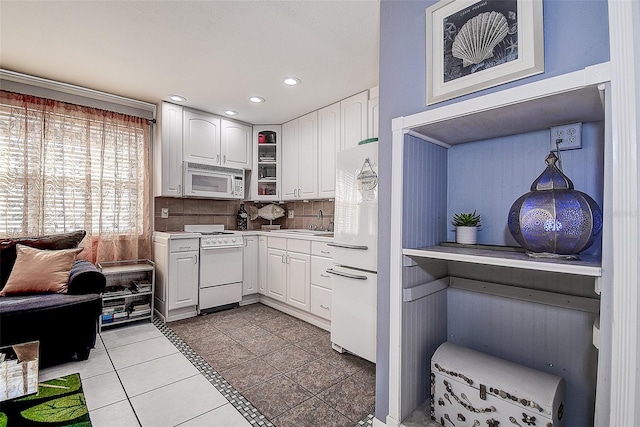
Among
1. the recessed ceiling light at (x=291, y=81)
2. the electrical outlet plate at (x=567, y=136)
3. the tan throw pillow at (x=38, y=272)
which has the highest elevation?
the recessed ceiling light at (x=291, y=81)

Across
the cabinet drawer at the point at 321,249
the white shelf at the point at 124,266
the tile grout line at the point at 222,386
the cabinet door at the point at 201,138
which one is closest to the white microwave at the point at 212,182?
the cabinet door at the point at 201,138

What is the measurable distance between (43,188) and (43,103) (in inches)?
32.5

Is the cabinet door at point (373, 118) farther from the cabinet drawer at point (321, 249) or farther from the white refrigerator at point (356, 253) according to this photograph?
the cabinet drawer at point (321, 249)

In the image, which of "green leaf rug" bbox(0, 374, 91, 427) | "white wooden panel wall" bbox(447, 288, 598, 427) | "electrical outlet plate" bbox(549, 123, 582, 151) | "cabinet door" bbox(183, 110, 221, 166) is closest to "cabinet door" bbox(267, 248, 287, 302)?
"cabinet door" bbox(183, 110, 221, 166)

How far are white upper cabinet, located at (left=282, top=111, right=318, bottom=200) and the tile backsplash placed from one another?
30cm

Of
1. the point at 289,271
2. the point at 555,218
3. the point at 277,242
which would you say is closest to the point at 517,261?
the point at 555,218

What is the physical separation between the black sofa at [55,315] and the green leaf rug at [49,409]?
0.33m

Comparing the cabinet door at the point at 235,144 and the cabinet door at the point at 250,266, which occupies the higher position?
the cabinet door at the point at 235,144

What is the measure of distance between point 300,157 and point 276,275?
1.49 m

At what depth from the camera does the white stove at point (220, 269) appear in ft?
10.9

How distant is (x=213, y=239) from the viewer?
3.38 metres

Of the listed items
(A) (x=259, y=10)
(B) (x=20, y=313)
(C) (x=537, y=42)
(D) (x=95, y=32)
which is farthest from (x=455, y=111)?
(B) (x=20, y=313)

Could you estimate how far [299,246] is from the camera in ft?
10.5

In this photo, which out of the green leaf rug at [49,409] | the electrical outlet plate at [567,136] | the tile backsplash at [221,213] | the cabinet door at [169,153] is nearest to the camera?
the electrical outlet plate at [567,136]
